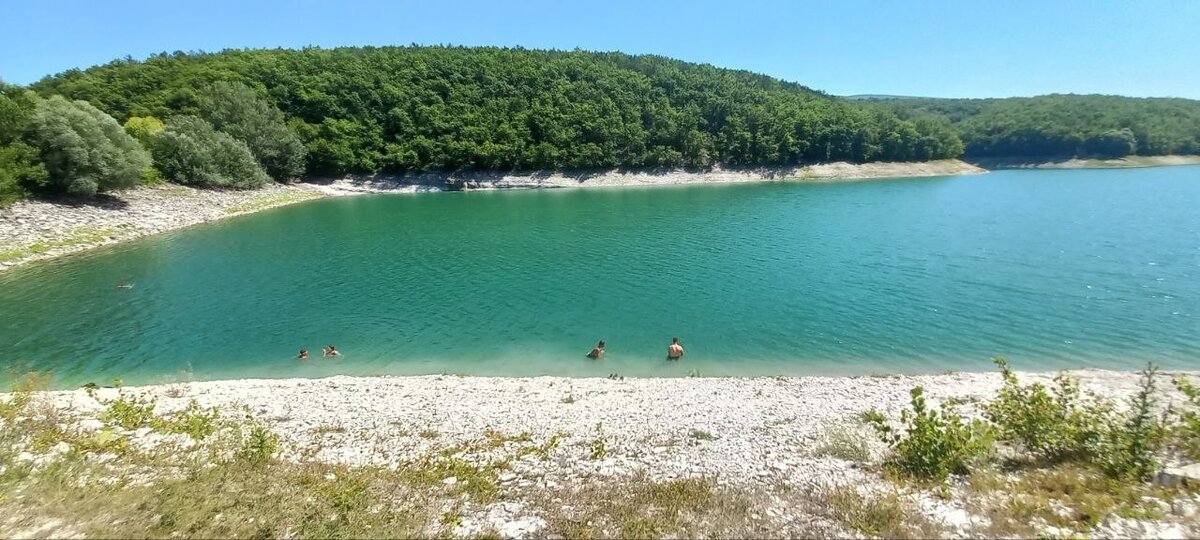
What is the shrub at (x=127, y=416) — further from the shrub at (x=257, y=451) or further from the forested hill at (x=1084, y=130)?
the forested hill at (x=1084, y=130)

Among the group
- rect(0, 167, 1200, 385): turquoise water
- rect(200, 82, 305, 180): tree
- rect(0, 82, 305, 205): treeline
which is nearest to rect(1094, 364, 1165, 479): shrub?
rect(0, 167, 1200, 385): turquoise water

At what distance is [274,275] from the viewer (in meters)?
26.1

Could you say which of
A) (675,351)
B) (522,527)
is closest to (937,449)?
(522,527)

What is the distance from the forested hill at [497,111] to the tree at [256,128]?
395 centimetres

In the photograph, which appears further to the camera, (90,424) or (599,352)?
(599,352)

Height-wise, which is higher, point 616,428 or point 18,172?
point 18,172

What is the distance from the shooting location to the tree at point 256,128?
214 feet

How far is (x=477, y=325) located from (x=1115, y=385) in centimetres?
1819

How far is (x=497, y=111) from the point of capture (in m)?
96.5

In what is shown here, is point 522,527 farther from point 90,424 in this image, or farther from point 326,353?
point 326,353

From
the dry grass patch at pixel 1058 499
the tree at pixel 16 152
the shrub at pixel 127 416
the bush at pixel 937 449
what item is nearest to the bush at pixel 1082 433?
the dry grass patch at pixel 1058 499

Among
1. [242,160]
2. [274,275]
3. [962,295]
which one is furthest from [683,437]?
[242,160]

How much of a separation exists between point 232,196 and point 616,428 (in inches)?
2325

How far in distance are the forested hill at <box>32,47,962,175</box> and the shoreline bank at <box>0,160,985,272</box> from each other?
307 cm
